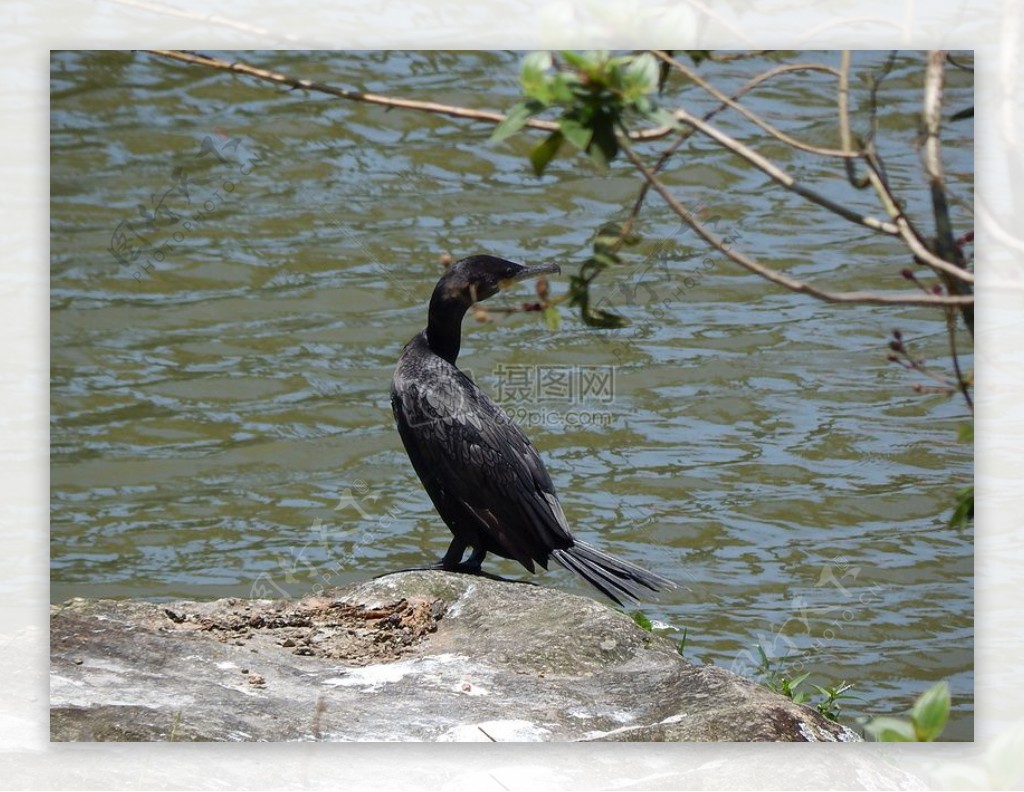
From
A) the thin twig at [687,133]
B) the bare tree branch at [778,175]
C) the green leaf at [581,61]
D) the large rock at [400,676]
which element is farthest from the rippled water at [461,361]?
the bare tree branch at [778,175]

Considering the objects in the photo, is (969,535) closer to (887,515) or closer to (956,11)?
(887,515)

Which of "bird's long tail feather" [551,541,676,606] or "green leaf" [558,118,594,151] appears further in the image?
"bird's long tail feather" [551,541,676,606]

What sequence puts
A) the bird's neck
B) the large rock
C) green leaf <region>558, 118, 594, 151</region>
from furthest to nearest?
the bird's neck
the large rock
green leaf <region>558, 118, 594, 151</region>

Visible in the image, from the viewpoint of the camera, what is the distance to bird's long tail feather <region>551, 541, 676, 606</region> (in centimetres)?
317

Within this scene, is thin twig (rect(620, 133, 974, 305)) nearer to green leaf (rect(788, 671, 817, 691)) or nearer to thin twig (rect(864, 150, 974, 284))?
thin twig (rect(864, 150, 974, 284))

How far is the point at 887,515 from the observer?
3.14 meters

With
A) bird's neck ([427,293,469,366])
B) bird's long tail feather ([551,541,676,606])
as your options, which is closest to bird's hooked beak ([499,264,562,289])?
bird's neck ([427,293,469,366])

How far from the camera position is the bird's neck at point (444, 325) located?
3332 millimetres

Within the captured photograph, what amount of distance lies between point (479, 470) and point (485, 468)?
15 mm

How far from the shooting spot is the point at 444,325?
3.34m

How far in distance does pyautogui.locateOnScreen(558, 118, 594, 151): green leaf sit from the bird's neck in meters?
1.95

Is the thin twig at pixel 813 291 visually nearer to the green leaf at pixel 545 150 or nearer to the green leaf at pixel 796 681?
the green leaf at pixel 545 150

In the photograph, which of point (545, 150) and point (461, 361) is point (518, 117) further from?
point (461, 361)

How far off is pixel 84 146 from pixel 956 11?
6.53 ft
